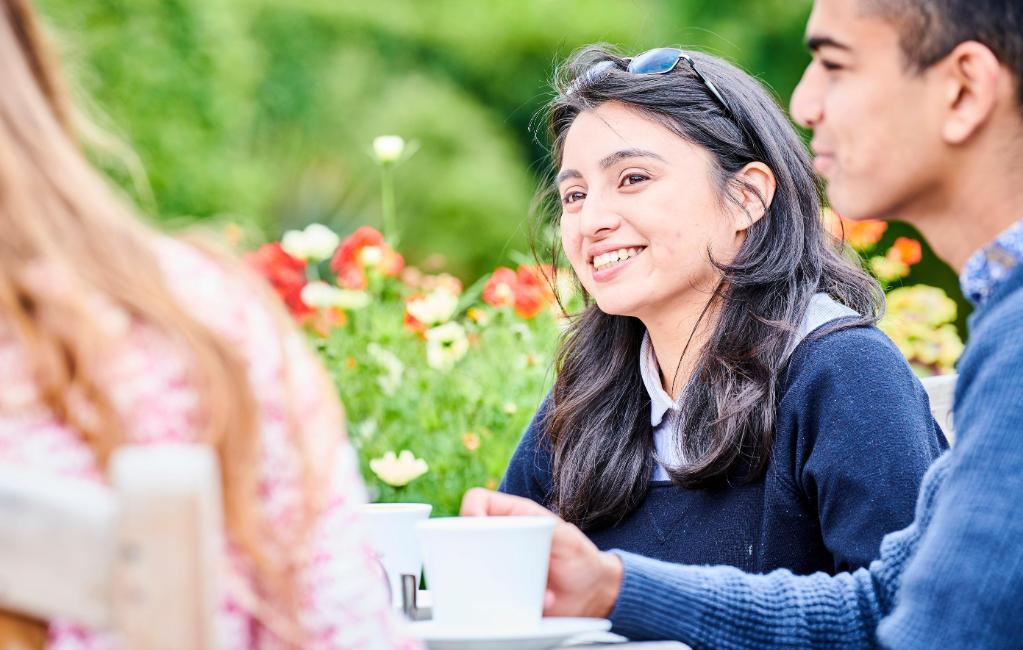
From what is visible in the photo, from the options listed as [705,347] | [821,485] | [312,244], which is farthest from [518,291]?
[821,485]

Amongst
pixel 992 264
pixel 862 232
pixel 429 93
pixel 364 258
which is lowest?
pixel 992 264

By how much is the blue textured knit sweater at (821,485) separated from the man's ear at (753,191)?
0.33 meters

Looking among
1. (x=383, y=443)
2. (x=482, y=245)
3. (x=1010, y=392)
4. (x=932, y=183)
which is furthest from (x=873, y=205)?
(x=482, y=245)

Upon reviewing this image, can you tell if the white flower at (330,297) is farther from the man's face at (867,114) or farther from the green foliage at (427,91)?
the green foliage at (427,91)

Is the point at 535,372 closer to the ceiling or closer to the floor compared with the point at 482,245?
closer to the floor

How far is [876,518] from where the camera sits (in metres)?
1.91

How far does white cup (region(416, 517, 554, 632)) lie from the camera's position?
1426 mm

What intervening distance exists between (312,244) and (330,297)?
23 cm

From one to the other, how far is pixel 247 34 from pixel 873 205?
12861mm

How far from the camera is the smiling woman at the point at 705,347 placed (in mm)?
2090

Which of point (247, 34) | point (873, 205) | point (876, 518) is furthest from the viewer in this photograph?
point (247, 34)

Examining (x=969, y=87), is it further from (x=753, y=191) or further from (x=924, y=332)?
(x=924, y=332)

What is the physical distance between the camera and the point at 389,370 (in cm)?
337

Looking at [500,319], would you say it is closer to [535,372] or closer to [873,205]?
[535,372]
